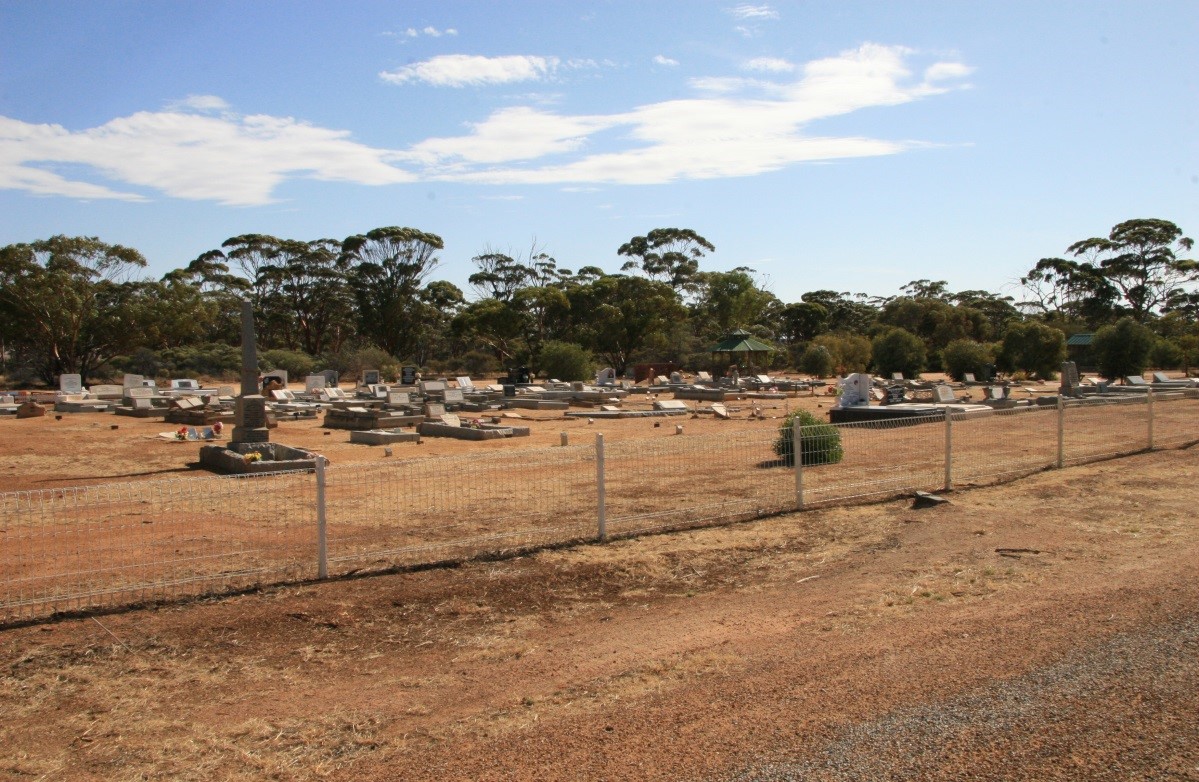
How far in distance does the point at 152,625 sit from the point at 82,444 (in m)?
16.0

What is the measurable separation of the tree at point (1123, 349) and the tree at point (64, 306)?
4631 centimetres

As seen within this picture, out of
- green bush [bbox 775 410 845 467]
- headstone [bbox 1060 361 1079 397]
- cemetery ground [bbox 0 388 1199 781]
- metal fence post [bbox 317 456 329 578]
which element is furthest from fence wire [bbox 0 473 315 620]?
headstone [bbox 1060 361 1079 397]

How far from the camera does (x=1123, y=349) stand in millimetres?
35938

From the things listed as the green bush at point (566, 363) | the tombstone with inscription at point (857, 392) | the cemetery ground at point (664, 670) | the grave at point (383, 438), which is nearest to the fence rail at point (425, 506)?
the cemetery ground at point (664, 670)

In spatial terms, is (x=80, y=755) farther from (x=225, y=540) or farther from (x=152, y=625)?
(x=225, y=540)

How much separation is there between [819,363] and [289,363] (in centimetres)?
→ 3034

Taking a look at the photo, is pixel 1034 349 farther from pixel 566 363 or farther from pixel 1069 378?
pixel 566 363

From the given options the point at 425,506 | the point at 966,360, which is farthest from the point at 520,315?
the point at 425,506

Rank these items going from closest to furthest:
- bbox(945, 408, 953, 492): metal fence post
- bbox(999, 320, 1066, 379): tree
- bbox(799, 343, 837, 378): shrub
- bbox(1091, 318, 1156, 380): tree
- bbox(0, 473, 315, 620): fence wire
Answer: bbox(0, 473, 315, 620): fence wire < bbox(945, 408, 953, 492): metal fence post < bbox(1091, 318, 1156, 380): tree < bbox(999, 320, 1066, 379): tree < bbox(799, 343, 837, 378): shrub

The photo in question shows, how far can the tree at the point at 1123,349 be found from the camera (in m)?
35.8

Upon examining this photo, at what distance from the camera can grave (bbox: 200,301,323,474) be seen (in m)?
15.0

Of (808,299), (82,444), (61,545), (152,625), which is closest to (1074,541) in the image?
(152,625)

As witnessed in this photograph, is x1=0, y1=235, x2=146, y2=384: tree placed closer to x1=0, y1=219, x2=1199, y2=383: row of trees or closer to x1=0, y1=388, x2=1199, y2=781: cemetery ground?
x1=0, y1=219, x2=1199, y2=383: row of trees

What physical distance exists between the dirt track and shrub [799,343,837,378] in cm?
4157
